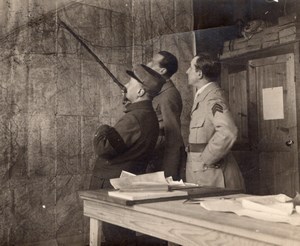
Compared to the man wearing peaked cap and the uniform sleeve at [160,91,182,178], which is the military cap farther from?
the uniform sleeve at [160,91,182,178]

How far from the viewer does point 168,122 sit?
2.90 meters

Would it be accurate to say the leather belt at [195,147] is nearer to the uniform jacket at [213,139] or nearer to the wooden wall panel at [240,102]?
the uniform jacket at [213,139]

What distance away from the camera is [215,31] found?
343 cm

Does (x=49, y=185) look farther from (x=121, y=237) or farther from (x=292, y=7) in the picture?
(x=292, y=7)

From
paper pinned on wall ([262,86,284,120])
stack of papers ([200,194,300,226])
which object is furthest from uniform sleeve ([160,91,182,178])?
stack of papers ([200,194,300,226])

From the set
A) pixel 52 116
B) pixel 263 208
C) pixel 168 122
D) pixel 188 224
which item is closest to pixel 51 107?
pixel 52 116

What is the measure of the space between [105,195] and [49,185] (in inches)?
35.9

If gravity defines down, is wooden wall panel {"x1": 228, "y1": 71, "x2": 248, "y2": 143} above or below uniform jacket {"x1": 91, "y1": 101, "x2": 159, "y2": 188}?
above

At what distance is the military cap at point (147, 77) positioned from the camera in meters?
2.74

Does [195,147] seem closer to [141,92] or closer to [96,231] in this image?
[141,92]

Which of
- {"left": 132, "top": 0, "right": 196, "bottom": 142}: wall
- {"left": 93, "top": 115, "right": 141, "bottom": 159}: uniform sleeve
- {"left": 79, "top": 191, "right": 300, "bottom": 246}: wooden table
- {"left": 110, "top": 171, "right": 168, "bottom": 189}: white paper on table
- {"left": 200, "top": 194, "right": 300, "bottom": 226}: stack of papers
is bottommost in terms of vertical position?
{"left": 79, "top": 191, "right": 300, "bottom": 246}: wooden table

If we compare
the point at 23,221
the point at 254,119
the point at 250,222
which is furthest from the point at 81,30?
the point at 250,222

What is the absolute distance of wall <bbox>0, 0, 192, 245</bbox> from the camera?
7.23 ft

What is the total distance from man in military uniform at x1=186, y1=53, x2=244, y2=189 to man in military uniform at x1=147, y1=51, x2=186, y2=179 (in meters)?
0.15
